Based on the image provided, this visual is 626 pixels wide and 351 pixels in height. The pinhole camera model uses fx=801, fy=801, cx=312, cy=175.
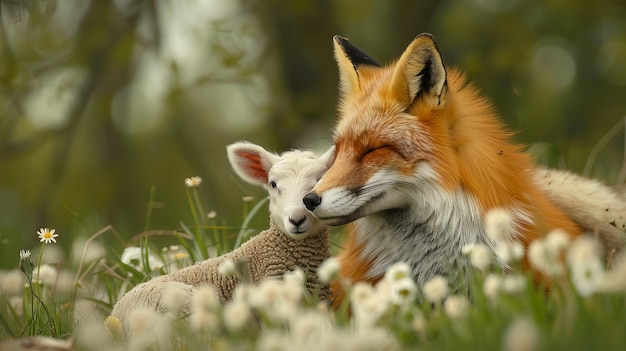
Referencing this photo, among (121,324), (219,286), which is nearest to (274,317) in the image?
(121,324)

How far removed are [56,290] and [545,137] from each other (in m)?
8.89

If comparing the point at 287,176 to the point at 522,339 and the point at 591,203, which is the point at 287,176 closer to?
the point at 591,203

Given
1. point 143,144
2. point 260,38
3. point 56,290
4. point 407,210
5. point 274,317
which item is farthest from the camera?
point 143,144

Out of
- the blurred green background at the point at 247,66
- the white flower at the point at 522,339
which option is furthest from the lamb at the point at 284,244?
the blurred green background at the point at 247,66

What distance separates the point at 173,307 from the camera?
118 inches

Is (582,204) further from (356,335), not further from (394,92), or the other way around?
(356,335)

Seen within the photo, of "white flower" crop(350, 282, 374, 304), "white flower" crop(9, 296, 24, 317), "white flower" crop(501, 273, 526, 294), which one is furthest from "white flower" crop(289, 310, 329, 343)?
"white flower" crop(9, 296, 24, 317)

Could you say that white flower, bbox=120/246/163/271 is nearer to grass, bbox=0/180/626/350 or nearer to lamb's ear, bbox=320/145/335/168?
lamb's ear, bbox=320/145/335/168

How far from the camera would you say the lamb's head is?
451cm

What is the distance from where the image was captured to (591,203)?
→ 5.30 m

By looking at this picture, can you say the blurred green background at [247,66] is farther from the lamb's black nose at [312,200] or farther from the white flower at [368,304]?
the white flower at [368,304]

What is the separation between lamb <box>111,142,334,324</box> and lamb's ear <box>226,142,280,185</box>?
92 millimetres

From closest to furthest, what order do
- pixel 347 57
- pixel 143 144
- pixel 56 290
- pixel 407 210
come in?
pixel 407 210, pixel 347 57, pixel 56 290, pixel 143 144

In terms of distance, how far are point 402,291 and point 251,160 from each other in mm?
2151
